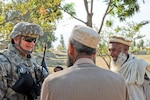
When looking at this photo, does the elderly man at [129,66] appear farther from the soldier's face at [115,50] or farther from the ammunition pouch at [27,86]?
the ammunition pouch at [27,86]

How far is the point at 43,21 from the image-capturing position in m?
9.49

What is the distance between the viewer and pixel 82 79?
6.69 feet

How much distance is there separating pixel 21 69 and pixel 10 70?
10 centimetres

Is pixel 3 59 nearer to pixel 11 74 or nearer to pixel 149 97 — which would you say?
pixel 11 74

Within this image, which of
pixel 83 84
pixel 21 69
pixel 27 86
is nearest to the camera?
pixel 83 84

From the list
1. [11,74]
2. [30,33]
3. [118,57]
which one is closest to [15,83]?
[11,74]

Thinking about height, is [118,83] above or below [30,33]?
below

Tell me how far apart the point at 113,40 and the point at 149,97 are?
0.80 meters

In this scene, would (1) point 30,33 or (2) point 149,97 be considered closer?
(1) point 30,33

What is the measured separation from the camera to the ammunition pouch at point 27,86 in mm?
3158

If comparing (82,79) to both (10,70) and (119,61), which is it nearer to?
(10,70)

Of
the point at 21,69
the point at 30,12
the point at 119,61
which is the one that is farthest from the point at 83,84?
the point at 30,12

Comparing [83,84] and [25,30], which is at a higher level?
[25,30]

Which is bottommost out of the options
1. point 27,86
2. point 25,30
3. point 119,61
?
point 27,86
